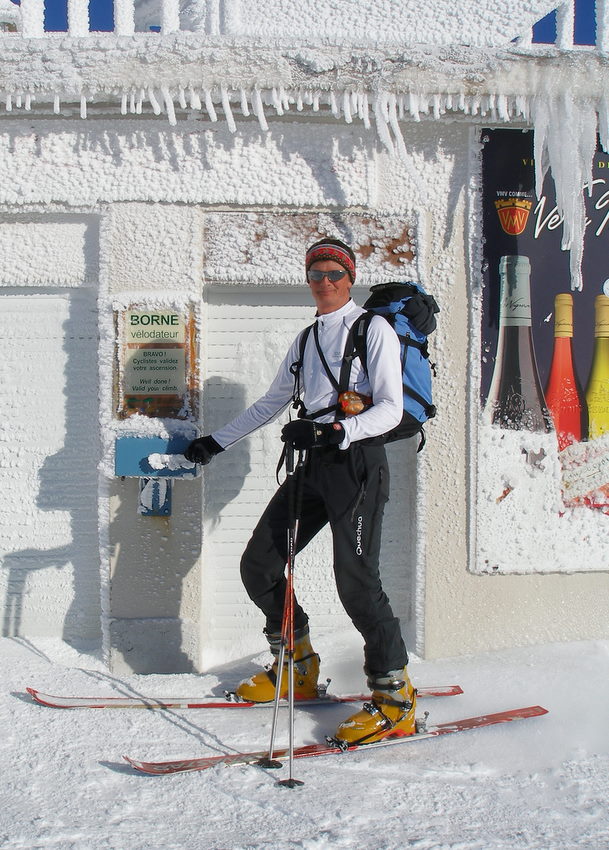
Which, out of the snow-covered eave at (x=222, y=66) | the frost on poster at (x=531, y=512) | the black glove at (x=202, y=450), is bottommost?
the frost on poster at (x=531, y=512)

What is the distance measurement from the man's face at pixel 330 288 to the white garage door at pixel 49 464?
175cm

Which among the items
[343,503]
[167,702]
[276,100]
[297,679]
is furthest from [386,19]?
[167,702]

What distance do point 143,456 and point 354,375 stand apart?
140 cm

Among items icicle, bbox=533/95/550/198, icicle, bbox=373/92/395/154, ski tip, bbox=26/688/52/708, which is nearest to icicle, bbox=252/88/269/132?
icicle, bbox=373/92/395/154

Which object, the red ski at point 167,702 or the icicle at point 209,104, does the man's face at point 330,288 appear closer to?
the icicle at point 209,104

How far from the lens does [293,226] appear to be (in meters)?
4.04

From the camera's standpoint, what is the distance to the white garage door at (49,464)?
4320 mm

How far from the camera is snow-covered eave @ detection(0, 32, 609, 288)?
385 centimetres

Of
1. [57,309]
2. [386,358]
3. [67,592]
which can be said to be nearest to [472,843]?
[386,358]

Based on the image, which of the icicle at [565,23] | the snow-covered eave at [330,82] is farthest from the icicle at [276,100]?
the icicle at [565,23]

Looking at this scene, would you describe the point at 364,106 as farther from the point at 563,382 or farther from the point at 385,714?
the point at 385,714

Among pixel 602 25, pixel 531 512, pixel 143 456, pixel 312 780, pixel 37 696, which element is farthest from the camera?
pixel 602 25

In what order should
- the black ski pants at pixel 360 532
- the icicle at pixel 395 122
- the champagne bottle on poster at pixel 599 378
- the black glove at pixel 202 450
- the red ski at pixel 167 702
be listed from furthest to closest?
the champagne bottle on poster at pixel 599 378, the icicle at pixel 395 122, the black glove at pixel 202 450, the red ski at pixel 167 702, the black ski pants at pixel 360 532

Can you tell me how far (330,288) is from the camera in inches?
127
